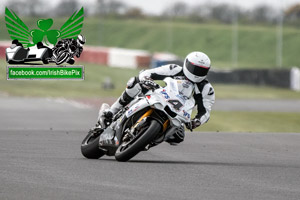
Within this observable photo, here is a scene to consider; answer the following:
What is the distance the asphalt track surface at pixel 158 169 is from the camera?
7957 mm

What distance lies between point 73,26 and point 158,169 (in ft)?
35.0

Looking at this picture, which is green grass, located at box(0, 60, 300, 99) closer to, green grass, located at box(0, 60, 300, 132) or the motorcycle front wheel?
green grass, located at box(0, 60, 300, 132)

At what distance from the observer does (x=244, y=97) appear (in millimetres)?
34062

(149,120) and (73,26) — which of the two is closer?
(149,120)

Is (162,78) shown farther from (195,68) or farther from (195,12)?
(195,12)

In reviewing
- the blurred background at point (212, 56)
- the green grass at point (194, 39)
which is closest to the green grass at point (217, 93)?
the blurred background at point (212, 56)

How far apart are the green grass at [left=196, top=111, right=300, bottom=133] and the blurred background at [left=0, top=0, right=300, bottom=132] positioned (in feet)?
0.08

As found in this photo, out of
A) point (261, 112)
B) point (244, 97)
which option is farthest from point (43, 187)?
point (244, 97)

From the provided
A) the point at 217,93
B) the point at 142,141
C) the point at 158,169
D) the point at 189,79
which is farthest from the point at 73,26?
the point at 217,93

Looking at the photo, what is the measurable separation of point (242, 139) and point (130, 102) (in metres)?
4.62

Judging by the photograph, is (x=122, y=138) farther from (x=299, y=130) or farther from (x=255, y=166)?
(x=299, y=130)

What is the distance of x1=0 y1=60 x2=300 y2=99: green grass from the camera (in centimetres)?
3267

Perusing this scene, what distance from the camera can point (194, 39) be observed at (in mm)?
83688

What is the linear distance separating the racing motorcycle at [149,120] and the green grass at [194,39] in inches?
2250
